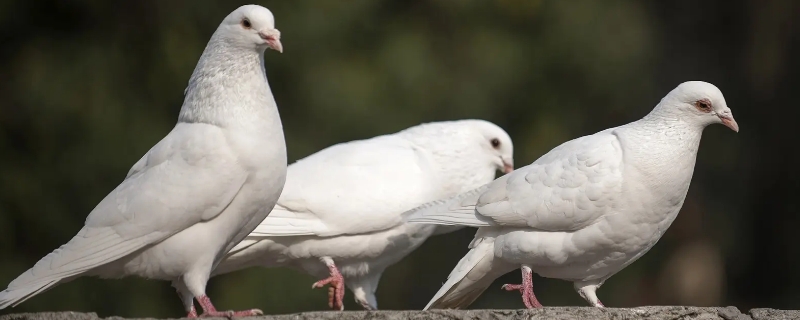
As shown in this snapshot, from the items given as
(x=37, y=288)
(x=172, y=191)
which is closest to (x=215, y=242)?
(x=172, y=191)

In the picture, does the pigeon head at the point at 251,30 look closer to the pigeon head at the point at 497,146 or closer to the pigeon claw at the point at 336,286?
the pigeon claw at the point at 336,286

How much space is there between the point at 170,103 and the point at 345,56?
1.83 meters

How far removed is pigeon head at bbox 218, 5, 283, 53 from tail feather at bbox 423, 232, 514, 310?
148 centimetres

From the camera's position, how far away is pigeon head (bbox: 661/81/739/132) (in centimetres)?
552

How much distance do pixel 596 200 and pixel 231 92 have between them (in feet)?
5.82

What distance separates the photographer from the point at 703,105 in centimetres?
554

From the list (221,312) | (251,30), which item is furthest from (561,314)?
(251,30)

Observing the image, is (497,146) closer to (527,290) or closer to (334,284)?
(334,284)

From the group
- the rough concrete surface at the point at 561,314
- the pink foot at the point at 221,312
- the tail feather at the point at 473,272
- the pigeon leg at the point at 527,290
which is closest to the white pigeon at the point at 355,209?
the tail feather at the point at 473,272

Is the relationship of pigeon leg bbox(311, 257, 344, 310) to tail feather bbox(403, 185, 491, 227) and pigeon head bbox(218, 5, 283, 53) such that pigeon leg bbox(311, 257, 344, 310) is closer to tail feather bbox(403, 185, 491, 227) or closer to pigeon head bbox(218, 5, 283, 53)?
tail feather bbox(403, 185, 491, 227)

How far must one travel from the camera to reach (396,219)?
6867mm

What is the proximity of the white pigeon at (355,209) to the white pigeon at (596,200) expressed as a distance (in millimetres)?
1056

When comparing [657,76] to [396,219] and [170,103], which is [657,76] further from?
[396,219]

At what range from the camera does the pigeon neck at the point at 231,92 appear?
5250 millimetres
